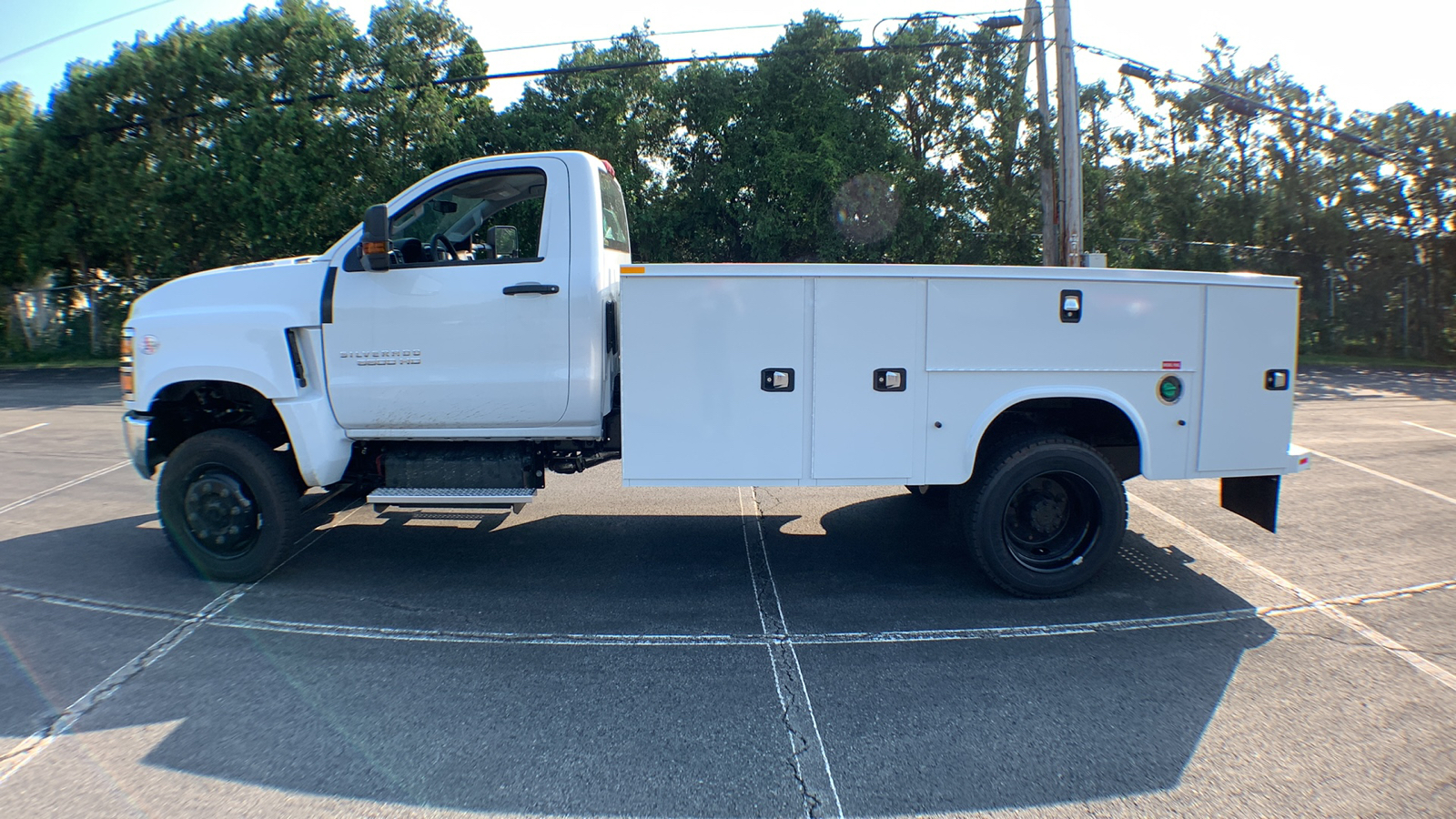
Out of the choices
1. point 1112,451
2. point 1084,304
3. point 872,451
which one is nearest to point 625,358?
point 872,451

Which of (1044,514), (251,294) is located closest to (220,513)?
(251,294)

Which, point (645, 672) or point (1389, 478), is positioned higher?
point (1389, 478)

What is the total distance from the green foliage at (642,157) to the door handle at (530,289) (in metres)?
17.2

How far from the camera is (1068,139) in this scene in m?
13.6

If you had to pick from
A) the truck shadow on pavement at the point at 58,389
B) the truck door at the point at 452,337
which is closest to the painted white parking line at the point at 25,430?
the truck shadow on pavement at the point at 58,389

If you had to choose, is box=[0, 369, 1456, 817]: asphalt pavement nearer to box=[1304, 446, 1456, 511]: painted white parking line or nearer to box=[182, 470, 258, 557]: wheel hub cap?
box=[182, 470, 258, 557]: wheel hub cap

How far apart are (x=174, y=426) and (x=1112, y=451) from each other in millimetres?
5988

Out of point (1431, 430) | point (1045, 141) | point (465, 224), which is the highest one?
point (1045, 141)

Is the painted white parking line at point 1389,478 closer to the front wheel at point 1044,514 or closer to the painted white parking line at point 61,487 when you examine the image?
the front wheel at point 1044,514

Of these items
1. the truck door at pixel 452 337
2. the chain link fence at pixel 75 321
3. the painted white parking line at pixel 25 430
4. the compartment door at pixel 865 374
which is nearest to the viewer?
the compartment door at pixel 865 374

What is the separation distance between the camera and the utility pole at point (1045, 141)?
15.1 meters

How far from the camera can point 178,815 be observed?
3127 mm

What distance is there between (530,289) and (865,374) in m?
1.99

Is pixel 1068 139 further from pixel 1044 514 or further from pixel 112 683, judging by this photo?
pixel 112 683
